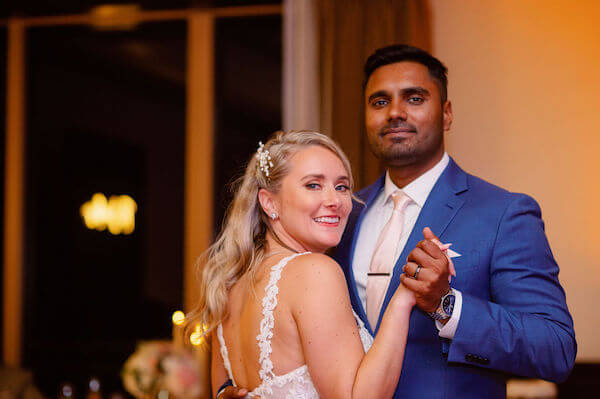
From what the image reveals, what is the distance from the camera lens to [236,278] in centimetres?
185

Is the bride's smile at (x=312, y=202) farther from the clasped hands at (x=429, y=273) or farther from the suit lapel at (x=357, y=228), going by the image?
the clasped hands at (x=429, y=273)

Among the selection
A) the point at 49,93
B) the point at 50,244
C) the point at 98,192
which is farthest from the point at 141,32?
the point at 50,244

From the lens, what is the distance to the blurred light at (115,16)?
4680mm

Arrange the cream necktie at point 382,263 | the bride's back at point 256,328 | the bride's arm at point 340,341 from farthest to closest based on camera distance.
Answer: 1. the cream necktie at point 382,263
2. the bride's back at point 256,328
3. the bride's arm at point 340,341

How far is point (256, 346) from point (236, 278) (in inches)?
10.8

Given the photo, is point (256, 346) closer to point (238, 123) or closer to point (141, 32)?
point (238, 123)

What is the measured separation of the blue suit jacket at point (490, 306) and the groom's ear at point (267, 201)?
43 centimetres

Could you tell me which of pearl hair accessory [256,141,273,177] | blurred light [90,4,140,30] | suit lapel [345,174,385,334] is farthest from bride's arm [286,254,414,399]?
blurred light [90,4,140,30]

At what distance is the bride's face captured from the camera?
182 centimetres

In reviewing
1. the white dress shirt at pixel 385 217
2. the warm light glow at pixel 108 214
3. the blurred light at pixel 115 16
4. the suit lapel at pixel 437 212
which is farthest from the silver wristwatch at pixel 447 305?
the blurred light at pixel 115 16

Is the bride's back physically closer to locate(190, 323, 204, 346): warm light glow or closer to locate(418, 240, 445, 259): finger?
locate(190, 323, 204, 346): warm light glow

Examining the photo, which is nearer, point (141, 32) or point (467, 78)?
point (467, 78)

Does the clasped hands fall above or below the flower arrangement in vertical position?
above

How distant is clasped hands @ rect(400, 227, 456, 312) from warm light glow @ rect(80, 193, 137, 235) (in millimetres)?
3806
